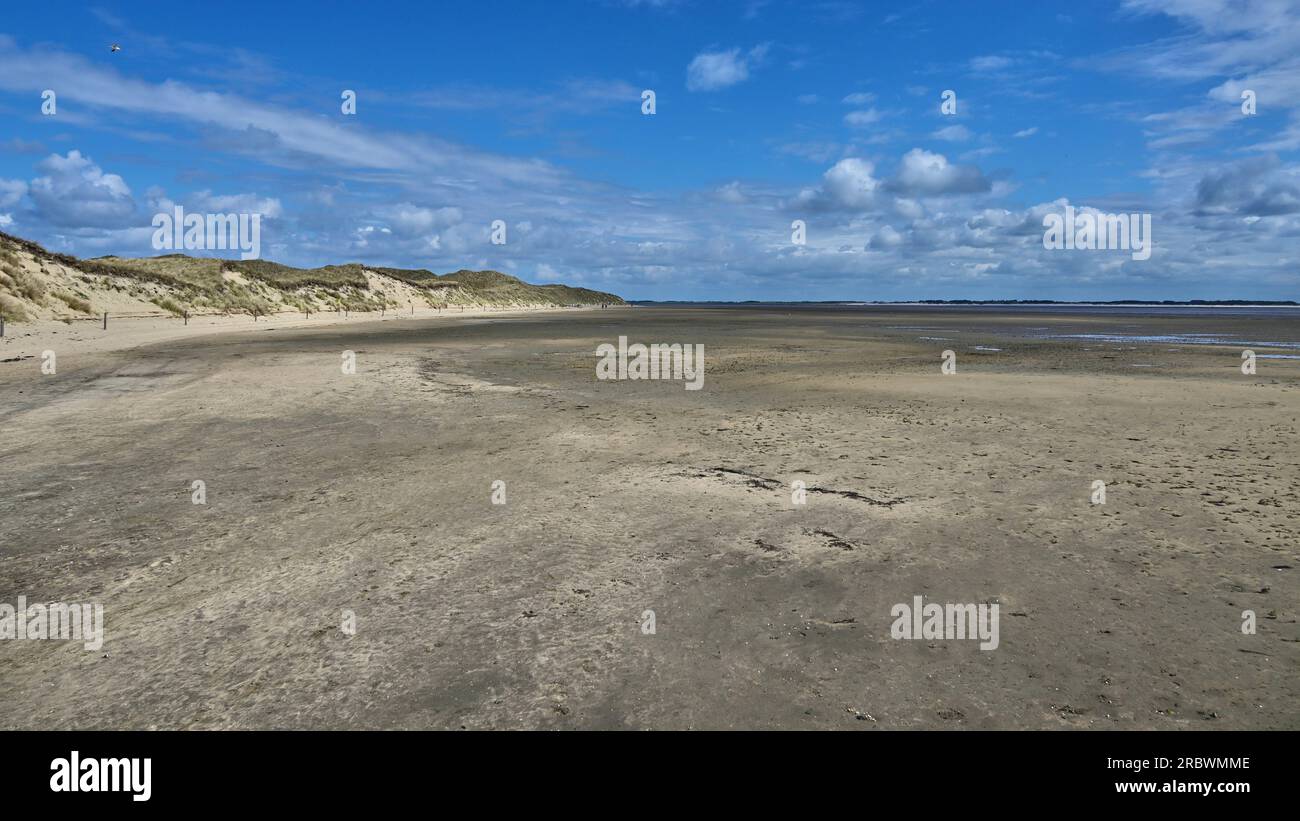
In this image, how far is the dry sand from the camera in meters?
3.85

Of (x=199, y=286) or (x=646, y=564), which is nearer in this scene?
(x=646, y=564)

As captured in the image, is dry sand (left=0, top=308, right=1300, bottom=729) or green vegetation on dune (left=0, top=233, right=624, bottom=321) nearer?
dry sand (left=0, top=308, right=1300, bottom=729)

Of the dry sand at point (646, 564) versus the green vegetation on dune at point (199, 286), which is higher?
the green vegetation on dune at point (199, 286)

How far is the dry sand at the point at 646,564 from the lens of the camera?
12.6 feet

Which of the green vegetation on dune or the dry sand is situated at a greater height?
the green vegetation on dune

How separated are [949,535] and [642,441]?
5.27m

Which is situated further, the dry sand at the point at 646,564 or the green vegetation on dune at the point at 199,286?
the green vegetation on dune at the point at 199,286

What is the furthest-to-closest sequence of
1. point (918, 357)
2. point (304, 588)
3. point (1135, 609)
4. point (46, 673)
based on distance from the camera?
1. point (918, 357)
2. point (304, 588)
3. point (1135, 609)
4. point (46, 673)

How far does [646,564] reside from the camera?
5.83 meters
